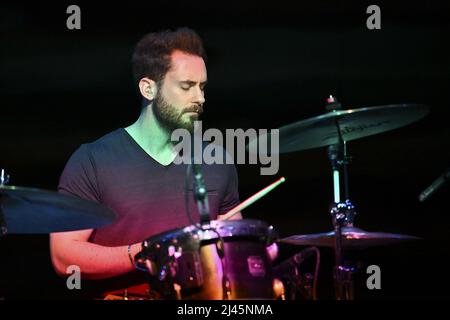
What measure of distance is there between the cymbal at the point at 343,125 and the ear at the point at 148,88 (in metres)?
0.66

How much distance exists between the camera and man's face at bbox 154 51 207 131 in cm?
286

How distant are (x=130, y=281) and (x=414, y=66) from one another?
5.41 ft

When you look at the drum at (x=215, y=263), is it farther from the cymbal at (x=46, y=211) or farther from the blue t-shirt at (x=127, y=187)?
the blue t-shirt at (x=127, y=187)

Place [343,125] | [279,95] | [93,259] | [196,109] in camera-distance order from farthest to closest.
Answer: [279,95], [196,109], [93,259], [343,125]

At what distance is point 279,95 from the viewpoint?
130 inches

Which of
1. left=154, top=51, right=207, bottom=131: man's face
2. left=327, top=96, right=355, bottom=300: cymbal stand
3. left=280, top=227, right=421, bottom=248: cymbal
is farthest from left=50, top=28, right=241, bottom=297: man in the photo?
left=327, top=96, right=355, bottom=300: cymbal stand

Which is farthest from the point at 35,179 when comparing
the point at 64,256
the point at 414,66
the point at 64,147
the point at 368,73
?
the point at 414,66

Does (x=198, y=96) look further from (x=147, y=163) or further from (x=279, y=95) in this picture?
(x=279, y=95)

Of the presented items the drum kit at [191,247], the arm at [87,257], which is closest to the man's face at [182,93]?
the arm at [87,257]

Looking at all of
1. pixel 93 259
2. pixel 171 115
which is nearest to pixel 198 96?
pixel 171 115

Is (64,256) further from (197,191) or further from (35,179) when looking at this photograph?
(197,191)

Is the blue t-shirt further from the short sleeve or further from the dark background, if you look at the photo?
the dark background

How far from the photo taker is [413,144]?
3436mm

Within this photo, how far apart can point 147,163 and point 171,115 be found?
23 centimetres
